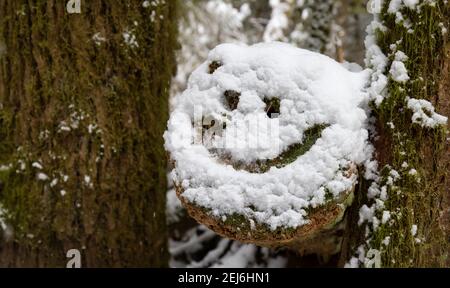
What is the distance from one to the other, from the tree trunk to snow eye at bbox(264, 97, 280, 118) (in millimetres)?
434

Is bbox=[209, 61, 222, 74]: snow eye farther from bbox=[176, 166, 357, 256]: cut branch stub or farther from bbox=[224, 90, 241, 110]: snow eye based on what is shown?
bbox=[176, 166, 357, 256]: cut branch stub

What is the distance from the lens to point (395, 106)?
6.36 feet

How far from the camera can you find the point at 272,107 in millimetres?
1925

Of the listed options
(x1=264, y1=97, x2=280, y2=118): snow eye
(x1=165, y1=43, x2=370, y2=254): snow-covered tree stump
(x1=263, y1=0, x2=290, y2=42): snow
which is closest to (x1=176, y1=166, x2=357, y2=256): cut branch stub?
(x1=165, y1=43, x2=370, y2=254): snow-covered tree stump

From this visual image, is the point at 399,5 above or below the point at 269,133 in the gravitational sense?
above

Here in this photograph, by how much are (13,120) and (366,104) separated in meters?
1.84

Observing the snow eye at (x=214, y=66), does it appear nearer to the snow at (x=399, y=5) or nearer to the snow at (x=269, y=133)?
the snow at (x=269, y=133)

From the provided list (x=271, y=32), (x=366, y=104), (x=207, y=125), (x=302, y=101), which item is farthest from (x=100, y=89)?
(x=271, y=32)

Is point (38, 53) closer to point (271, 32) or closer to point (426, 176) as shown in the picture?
point (426, 176)

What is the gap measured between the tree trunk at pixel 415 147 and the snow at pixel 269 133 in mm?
131

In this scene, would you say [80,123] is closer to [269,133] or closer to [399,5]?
[269,133]

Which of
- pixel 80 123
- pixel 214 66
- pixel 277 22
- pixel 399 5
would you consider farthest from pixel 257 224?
pixel 277 22

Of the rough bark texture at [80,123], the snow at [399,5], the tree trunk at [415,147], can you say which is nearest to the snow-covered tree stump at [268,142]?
the tree trunk at [415,147]

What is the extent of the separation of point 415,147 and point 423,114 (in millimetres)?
142
